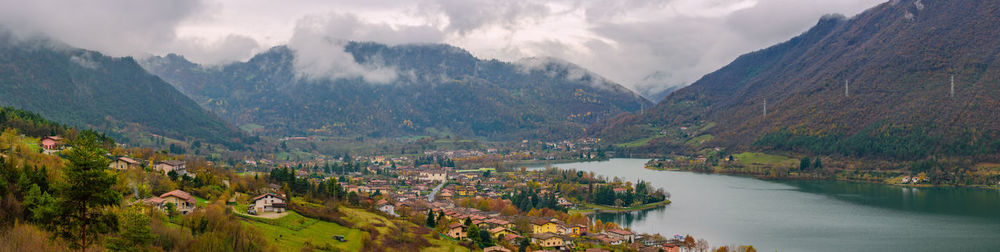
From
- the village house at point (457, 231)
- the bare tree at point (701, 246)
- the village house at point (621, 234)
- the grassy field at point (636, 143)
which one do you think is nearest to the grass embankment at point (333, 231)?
the village house at point (457, 231)

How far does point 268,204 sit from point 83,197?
65.3 feet

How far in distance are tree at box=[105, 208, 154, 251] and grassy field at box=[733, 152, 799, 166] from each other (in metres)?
113

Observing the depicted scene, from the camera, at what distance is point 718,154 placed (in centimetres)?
13700

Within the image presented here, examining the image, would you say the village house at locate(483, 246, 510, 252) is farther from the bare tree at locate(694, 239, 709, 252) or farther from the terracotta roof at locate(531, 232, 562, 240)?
the bare tree at locate(694, 239, 709, 252)

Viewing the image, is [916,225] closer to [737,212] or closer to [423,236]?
[737,212]

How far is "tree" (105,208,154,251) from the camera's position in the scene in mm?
17016

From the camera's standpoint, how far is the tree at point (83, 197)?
46.9ft

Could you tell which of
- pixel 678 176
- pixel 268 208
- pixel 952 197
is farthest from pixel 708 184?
pixel 268 208

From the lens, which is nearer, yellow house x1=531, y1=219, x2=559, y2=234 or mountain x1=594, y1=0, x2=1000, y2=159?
yellow house x1=531, y1=219, x2=559, y2=234

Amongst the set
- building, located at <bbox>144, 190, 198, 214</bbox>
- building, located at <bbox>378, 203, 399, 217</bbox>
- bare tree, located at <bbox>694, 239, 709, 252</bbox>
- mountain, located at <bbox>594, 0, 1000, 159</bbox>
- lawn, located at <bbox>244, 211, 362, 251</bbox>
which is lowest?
bare tree, located at <bbox>694, 239, 709, 252</bbox>

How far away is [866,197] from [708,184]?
2219 centimetres

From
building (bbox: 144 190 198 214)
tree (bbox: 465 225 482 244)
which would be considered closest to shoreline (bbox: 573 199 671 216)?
tree (bbox: 465 225 482 244)

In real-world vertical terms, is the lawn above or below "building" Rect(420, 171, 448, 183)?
below

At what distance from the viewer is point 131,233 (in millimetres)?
17422
